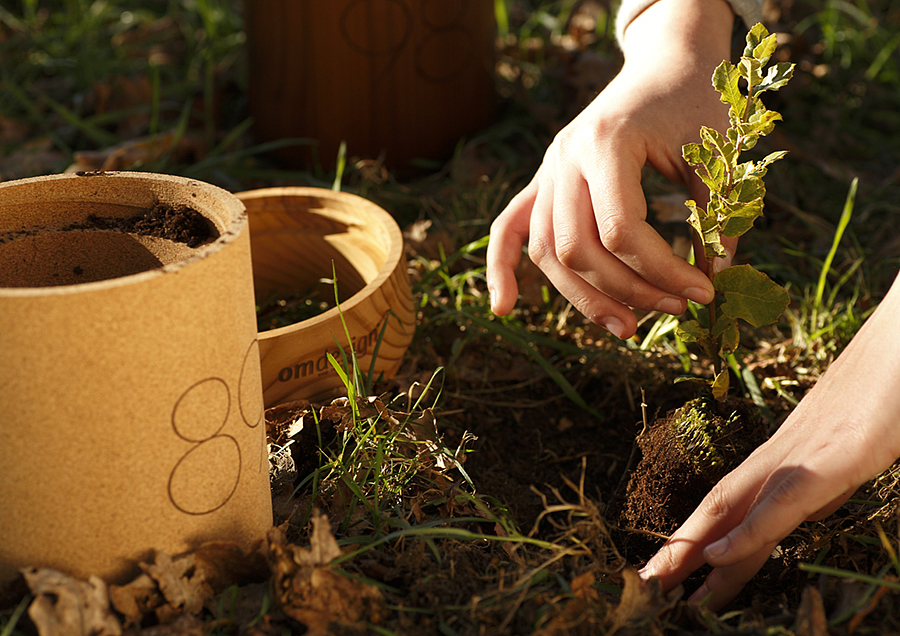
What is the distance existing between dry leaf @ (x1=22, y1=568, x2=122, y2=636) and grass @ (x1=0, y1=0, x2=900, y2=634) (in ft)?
0.36

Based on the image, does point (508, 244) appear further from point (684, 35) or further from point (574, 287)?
point (684, 35)

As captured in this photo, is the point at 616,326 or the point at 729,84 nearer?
the point at 729,84

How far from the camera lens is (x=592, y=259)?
147 cm

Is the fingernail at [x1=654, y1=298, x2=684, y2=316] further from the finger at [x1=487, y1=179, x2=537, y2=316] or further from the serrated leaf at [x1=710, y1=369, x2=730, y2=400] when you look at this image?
the finger at [x1=487, y1=179, x2=537, y2=316]

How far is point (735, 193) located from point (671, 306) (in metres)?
0.26

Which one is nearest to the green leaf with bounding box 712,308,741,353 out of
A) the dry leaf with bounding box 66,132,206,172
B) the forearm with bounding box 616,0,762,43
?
the forearm with bounding box 616,0,762,43

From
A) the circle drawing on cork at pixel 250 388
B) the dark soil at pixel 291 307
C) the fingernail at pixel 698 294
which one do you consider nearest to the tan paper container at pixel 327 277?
the dark soil at pixel 291 307

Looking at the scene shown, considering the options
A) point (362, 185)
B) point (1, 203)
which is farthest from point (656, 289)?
point (362, 185)

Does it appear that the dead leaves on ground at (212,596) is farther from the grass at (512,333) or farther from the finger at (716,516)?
the finger at (716,516)

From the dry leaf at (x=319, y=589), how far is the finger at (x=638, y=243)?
0.72 metres

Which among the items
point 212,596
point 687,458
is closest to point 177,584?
point 212,596

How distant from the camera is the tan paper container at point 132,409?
39.7 inches

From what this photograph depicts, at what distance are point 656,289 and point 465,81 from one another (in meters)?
1.85

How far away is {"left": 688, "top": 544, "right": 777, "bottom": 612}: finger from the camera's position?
49.5 inches
